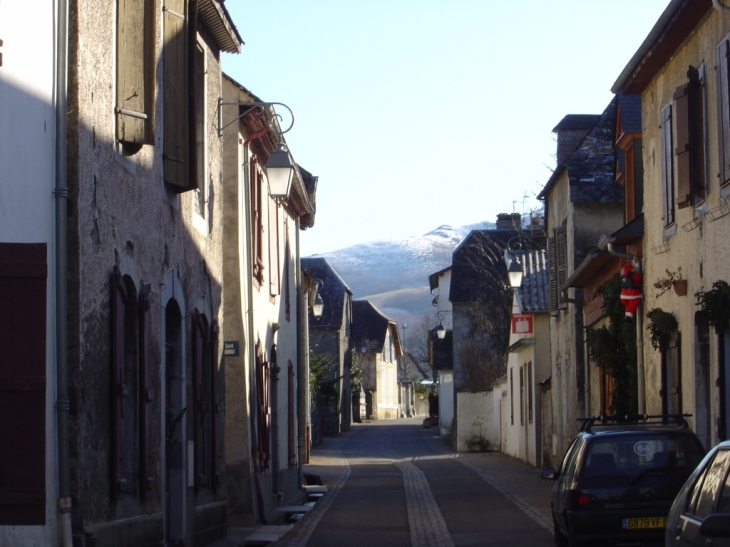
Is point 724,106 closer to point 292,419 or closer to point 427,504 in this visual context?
point 427,504

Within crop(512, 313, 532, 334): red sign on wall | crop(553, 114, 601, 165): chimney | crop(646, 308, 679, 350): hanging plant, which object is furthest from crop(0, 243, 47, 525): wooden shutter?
crop(512, 313, 532, 334): red sign on wall

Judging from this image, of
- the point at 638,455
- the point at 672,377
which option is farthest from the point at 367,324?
the point at 638,455

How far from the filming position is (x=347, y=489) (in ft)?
84.9

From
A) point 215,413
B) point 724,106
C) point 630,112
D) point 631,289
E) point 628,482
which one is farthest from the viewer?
point 630,112

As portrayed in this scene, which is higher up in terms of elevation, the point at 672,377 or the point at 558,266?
the point at 558,266

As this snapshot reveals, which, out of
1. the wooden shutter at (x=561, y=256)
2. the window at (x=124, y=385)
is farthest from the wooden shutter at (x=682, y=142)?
the wooden shutter at (x=561, y=256)

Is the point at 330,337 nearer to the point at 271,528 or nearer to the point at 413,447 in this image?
the point at 413,447

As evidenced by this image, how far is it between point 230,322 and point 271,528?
10.3ft

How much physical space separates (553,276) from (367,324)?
55.1m

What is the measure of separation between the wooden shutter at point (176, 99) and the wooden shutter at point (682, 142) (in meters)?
5.78

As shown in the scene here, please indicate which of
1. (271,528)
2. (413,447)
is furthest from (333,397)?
(271,528)

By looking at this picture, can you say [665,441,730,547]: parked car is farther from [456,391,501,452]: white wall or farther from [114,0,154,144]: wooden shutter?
[456,391,501,452]: white wall

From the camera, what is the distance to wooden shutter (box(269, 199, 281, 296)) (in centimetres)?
2238

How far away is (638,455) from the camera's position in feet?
37.7
